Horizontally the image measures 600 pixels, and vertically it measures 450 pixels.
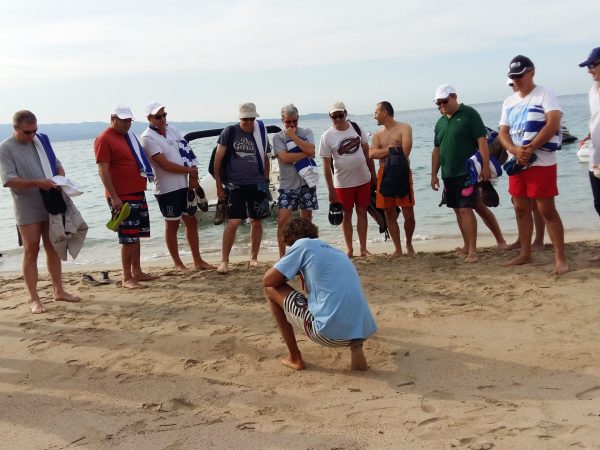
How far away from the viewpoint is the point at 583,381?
3.68 meters

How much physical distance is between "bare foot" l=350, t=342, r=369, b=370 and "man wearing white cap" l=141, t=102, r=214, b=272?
333 cm

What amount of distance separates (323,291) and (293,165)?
317cm

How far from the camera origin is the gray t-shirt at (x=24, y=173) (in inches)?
216

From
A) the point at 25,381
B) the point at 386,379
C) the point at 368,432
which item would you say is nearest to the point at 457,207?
the point at 386,379

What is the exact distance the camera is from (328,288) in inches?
150

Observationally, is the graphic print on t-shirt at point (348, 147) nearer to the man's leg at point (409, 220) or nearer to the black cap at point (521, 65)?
the man's leg at point (409, 220)

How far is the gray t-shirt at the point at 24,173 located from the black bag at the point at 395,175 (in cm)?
344

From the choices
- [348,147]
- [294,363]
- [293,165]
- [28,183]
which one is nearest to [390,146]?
[348,147]

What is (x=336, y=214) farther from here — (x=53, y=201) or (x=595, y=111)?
(x=53, y=201)

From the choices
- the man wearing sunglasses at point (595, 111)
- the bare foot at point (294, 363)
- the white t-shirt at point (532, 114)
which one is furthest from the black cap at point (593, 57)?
the bare foot at point (294, 363)

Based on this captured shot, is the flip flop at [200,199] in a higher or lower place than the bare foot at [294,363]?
higher

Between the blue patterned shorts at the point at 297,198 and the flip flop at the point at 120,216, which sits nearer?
the flip flop at the point at 120,216

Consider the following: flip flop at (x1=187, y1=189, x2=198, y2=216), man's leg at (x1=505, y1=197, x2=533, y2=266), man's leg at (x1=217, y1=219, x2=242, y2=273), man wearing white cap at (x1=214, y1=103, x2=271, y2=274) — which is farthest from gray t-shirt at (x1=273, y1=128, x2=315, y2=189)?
man's leg at (x1=505, y1=197, x2=533, y2=266)

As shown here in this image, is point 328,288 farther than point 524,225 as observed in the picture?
No
